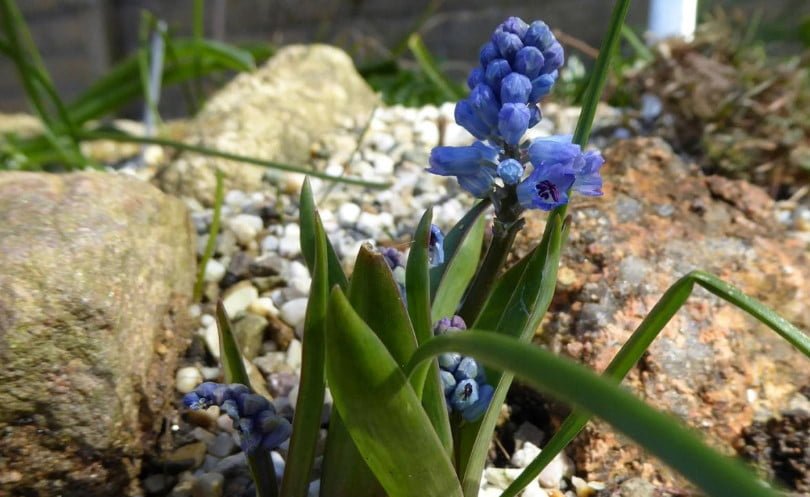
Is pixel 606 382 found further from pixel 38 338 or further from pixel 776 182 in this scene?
pixel 776 182

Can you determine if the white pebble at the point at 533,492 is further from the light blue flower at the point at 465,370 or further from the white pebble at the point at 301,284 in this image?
the white pebble at the point at 301,284

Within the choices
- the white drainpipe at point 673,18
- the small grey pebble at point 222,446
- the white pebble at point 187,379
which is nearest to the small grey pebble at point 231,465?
the small grey pebble at point 222,446

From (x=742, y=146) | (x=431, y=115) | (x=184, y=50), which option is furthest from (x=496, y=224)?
(x=184, y=50)

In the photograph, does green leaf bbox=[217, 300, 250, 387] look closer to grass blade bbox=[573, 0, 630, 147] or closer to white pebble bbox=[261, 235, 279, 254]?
grass blade bbox=[573, 0, 630, 147]

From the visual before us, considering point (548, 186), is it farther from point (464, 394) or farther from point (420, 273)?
point (464, 394)

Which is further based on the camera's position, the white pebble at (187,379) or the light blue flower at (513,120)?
the white pebble at (187,379)

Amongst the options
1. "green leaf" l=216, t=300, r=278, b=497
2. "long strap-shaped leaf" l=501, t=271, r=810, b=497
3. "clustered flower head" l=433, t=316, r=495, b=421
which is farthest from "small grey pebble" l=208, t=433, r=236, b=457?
"long strap-shaped leaf" l=501, t=271, r=810, b=497

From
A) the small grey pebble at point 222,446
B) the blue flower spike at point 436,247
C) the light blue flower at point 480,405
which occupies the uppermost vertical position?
the blue flower spike at point 436,247
